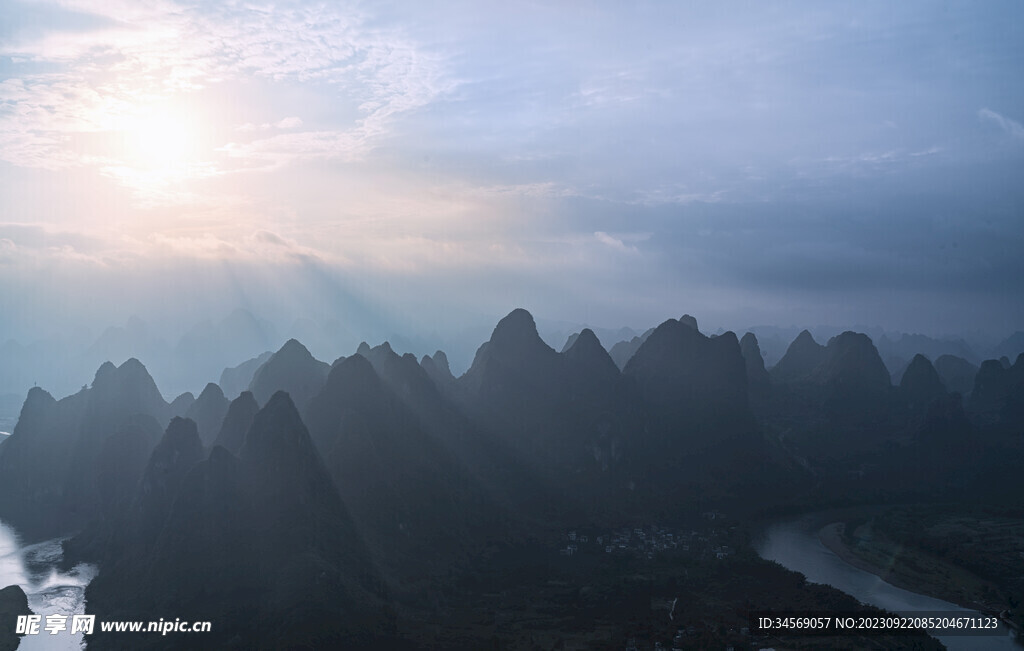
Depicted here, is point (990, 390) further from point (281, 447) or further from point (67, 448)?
point (67, 448)

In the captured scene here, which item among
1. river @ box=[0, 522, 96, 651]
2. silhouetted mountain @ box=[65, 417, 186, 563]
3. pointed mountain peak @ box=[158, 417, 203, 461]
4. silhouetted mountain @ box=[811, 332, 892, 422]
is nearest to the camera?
river @ box=[0, 522, 96, 651]

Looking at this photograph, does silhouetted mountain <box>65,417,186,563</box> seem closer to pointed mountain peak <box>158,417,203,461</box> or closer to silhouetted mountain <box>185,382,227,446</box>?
pointed mountain peak <box>158,417,203,461</box>

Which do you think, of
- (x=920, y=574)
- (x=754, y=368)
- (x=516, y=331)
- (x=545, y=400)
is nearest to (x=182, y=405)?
(x=516, y=331)

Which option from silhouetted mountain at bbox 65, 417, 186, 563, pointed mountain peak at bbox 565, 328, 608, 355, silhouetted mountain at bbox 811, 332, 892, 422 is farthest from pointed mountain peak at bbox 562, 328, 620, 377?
silhouetted mountain at bbox 65, 417, 186, 563

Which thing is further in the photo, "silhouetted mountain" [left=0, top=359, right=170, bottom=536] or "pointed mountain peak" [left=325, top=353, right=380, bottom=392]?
"silhouetted mountain" [left=0, top=359, right=170, bottom=536]

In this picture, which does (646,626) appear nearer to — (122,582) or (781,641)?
(781,641)

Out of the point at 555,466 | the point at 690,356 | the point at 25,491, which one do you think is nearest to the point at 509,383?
the point at 555,466
